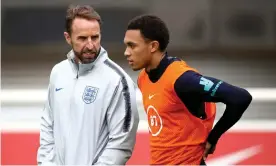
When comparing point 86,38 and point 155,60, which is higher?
point 86,38

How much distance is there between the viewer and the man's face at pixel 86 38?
136 inches

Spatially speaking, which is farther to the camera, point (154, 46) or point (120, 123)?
point (154, 46)

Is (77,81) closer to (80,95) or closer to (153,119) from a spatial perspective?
(80,95)

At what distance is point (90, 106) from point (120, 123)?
155mm

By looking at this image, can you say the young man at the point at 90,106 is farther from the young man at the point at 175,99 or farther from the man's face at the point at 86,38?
the young man at the point at 175,99

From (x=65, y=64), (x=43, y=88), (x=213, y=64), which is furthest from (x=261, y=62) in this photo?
(x=65, y=64)

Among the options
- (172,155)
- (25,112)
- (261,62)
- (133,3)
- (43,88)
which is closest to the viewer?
(172,155)

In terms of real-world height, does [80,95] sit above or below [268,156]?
above

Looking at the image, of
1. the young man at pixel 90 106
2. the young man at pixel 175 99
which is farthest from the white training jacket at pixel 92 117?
the young man at pixel 175 99

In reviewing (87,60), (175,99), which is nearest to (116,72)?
(87,60)

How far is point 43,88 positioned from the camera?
11.7 m

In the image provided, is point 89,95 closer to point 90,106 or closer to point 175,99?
point 90,106

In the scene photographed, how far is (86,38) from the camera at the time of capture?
3.47 m

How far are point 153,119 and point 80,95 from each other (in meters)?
0.34
